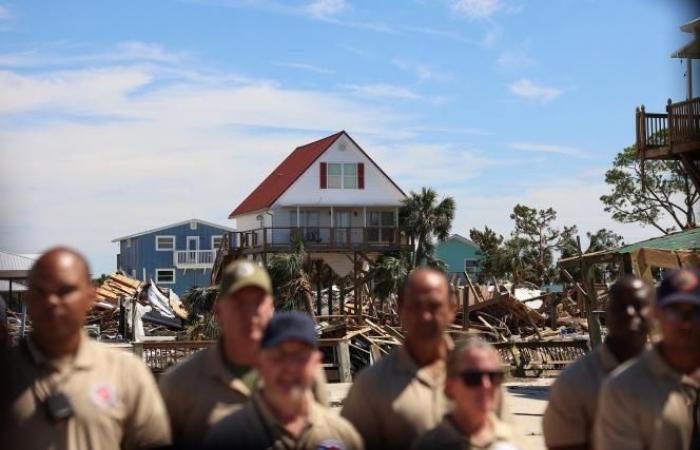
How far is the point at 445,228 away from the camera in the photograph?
53.3 metres

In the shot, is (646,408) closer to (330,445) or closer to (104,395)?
(330,445)

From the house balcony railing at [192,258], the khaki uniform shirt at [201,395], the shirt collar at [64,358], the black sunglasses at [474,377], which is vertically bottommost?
the khaki uniform shirt at [201,395]

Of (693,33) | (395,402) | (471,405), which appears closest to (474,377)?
(471,405)

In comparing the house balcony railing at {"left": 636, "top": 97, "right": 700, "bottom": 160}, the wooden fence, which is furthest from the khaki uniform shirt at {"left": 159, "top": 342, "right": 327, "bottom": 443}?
the wooden fence

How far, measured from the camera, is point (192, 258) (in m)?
74.4

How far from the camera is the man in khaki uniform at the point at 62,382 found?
3854 mm

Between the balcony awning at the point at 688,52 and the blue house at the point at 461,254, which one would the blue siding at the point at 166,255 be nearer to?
the blue house at the point at 461,254

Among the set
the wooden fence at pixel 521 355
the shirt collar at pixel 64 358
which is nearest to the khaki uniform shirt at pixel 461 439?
the shirt collar at pixel 64 358

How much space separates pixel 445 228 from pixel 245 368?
49.1 metres

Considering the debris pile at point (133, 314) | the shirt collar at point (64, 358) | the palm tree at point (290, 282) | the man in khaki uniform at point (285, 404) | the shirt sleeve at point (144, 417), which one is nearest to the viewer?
the man in khaki uniform at point (285, 404)

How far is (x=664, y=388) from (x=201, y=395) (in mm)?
1826

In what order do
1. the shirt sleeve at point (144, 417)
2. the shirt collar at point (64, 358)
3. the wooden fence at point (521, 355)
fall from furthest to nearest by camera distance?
1. the wooden fence at point (521, 355)
2. the shirt sleeve at point (144, 417)
3. the shirt collar at point (64, 358)

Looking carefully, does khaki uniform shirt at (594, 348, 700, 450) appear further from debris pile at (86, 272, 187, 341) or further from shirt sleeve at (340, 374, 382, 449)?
debris pile at (86, 272, 187, 341)

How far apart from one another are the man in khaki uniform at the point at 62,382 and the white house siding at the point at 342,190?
51.6m
